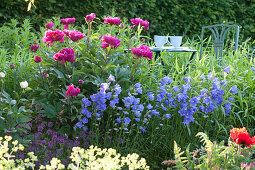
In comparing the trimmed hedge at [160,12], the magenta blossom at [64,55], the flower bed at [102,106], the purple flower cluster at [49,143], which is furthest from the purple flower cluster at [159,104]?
the trimmed hedge at [160,12]

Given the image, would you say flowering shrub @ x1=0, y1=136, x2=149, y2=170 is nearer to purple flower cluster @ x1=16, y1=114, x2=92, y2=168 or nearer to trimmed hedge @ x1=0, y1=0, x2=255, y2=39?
purple flower cluster @ x1=16, y1=114, x2=92, y2=168

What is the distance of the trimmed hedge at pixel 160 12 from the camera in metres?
5.62

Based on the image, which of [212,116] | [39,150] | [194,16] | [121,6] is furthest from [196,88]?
[194,16]

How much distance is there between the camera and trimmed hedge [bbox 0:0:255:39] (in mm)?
5617

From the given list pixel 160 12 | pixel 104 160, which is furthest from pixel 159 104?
pixel 160 12

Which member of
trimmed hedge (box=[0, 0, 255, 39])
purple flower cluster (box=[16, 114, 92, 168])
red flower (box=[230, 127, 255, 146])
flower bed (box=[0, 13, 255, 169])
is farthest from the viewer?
→ trimmed hedge (box=[0, 0, 255, 39])

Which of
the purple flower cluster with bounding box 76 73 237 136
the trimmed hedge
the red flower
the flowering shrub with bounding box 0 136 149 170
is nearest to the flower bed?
the purple flower cluster with bounding box 76 73 237 136

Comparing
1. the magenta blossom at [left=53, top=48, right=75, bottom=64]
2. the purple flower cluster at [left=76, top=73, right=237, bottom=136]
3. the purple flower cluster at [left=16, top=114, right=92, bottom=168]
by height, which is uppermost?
the magenta blossom at [left=53, top=48, right=75, bottom=64]

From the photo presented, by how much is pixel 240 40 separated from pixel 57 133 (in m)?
5.60

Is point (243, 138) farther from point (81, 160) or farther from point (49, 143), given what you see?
point (49, 143)

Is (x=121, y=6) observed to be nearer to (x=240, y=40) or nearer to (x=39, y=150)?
(x=240, y=40)

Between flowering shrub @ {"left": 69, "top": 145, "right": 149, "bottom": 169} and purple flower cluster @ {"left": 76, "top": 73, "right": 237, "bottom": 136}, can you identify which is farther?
purple flower cluster @ {"left": 76, "top": 73, "right": 237, "bottom": 136}

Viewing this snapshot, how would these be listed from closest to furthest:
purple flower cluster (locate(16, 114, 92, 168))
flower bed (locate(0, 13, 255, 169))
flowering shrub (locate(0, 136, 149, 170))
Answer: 1. flowering shrub (locate(0, 136, 149, 170))
2. purple flower cluster (locate(16, 114, 92, 168))
3. flower bed (locate(0, 13, 255, 169))

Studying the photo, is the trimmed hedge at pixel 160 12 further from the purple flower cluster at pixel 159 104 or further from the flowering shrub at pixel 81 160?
the flowering shrub at pixel 81 160
